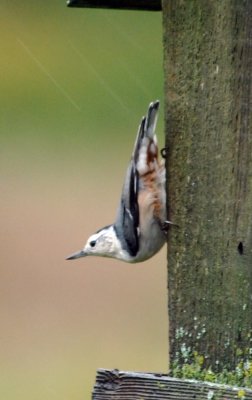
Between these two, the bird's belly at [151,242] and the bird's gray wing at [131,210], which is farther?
the bird's gray wing at [131,210]

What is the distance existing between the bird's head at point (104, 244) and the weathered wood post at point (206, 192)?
1351 millimetres

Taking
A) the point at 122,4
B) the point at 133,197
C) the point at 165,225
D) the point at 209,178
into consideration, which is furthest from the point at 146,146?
the point at 209,178

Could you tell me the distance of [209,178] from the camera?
14.9 feet

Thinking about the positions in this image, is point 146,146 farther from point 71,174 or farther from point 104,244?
point 71,174

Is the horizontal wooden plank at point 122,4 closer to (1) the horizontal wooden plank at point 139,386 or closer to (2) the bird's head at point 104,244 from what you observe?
(2) the bird's head at point 104,244

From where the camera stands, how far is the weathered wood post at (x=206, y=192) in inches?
175

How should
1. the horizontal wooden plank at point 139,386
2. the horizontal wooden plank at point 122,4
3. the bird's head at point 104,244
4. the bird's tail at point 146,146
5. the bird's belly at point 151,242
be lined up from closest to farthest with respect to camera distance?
the horizontal wooden plank at point 139,386
the horizontal wooden plank at point 122,4
the bird's belly at point 151,242
the bird's tail at point 146,146
the bird's head at point 104,244

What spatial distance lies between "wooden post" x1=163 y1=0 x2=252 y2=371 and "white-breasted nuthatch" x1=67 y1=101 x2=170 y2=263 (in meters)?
0.85

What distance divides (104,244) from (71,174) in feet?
22.9

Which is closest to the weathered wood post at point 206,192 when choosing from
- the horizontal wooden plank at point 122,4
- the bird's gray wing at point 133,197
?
the horizontal wooden plank at point 122,4

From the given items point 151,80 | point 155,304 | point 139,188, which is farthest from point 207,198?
point 151,80

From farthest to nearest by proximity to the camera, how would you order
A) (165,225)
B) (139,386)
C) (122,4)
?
(122,4) < (165,225) < (139,386)

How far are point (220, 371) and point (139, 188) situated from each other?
1.44m

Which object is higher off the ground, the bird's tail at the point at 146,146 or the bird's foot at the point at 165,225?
the bird's tail at the point at 146,146
